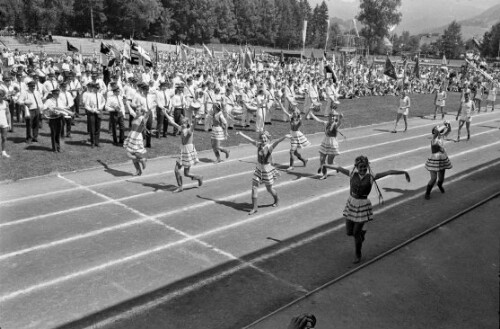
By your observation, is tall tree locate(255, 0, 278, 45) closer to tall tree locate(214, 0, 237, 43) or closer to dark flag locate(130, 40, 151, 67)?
tall tree locate(214, 0, 237, 43)

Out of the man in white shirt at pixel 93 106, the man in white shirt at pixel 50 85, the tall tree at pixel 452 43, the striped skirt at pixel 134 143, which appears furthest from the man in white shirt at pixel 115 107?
the tall tree at pixel 452 43

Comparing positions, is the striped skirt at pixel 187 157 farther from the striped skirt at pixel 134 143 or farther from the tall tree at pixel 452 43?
the tall tree at pixel 452 43

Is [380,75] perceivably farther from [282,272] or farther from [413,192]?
[282,272]

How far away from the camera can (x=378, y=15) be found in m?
122

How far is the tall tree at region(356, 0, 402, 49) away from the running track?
114689 mm

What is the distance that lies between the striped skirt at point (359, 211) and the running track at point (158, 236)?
0.90m

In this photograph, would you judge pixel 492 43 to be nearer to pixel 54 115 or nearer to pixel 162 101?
pixel 162 101

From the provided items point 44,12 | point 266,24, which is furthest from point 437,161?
point 266,24

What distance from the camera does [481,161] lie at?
18.2 m

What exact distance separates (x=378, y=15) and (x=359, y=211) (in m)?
125

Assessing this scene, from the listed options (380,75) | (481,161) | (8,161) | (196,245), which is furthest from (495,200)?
(380,75)

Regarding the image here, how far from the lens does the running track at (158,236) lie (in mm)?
7430

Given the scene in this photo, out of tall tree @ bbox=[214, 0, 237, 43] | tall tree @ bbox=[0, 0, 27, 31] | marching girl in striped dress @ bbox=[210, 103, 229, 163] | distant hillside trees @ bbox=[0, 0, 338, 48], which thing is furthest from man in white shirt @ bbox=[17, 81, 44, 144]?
tall tree @ bbox=[214, 0, 237, 43]

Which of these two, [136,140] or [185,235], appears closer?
[185,235]
